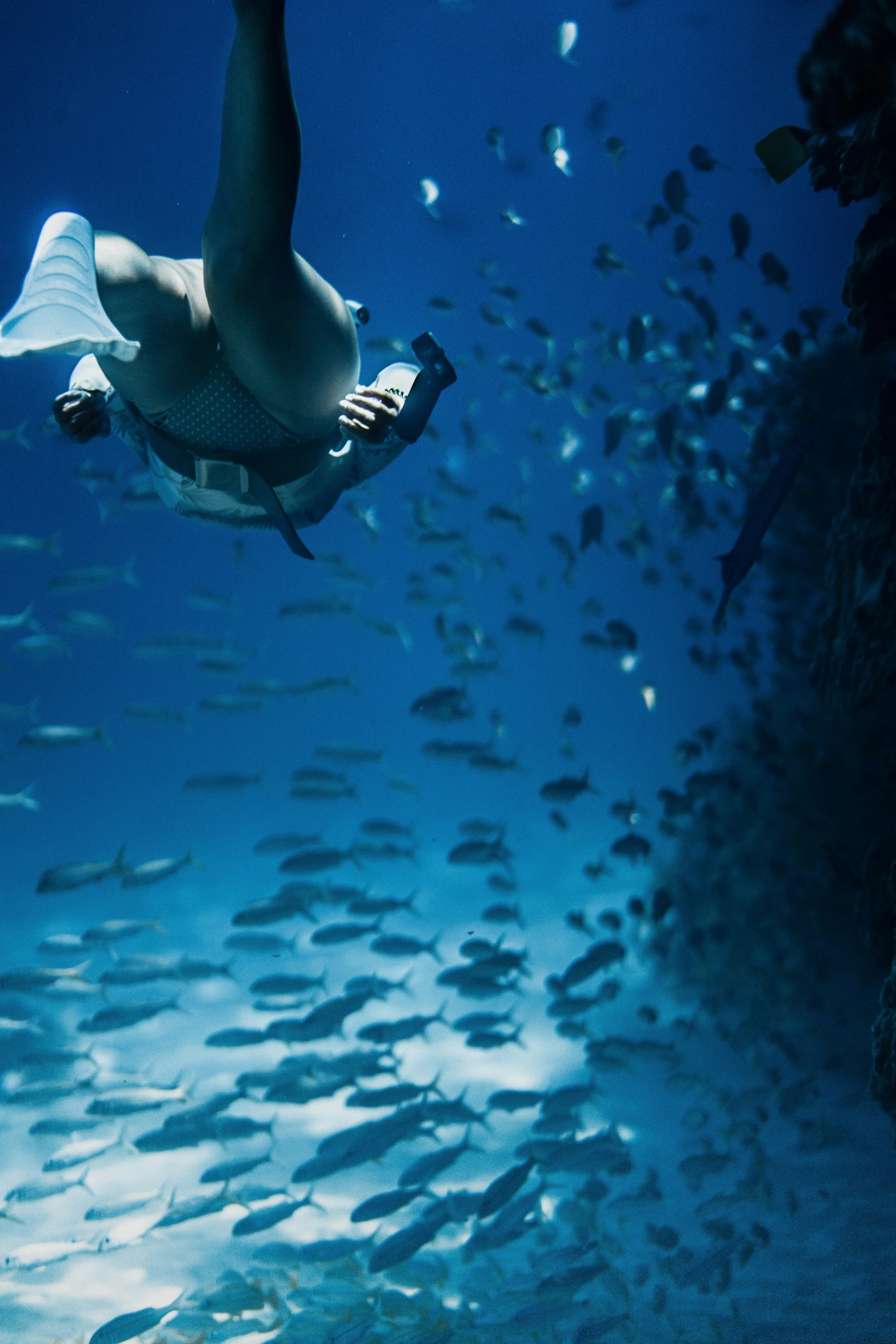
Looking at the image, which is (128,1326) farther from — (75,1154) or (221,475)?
(221,475)

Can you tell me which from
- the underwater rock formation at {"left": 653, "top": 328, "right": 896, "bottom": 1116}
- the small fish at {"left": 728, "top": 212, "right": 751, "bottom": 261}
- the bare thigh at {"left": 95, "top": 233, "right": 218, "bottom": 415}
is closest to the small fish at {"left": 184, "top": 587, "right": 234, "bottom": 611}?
the underwater rock formation at {"left": 653, "top": 328, "right": 896, "bottom": 1116}

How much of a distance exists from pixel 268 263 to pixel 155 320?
370 millimetres

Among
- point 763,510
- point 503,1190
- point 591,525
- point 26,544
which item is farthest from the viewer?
point 26,544

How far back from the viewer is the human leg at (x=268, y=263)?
1657mm

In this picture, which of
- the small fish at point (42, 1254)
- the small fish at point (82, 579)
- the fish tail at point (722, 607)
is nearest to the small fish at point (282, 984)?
the small fish at point (42, 1254)

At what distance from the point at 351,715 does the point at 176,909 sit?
32.3 metres

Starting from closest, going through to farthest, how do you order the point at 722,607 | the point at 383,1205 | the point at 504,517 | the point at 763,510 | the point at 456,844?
the point at 763,510
the point at 722,607
the point at 383,1205
the point at 504,517
the point at 456,844

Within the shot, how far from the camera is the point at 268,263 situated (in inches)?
75.1

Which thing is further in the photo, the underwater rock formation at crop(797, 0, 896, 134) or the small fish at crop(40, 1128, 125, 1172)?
the small fish at crop(40, 1128, 125, 1172)

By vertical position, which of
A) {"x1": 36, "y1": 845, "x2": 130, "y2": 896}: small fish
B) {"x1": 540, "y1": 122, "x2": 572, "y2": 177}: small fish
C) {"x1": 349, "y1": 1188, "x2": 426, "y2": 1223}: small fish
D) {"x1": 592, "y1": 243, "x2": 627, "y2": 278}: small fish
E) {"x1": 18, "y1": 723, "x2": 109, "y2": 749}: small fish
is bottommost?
{"x1": 349, "y1": 1188, "x2": 426, "y2": 1223}: small fish

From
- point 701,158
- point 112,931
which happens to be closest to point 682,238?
point 701,158

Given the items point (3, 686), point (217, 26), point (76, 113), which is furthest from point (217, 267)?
point (3, 686)

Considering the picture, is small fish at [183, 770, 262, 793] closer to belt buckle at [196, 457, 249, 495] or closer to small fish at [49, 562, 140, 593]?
small fish at [49, 562, 140, 593]

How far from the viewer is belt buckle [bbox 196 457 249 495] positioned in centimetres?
241
